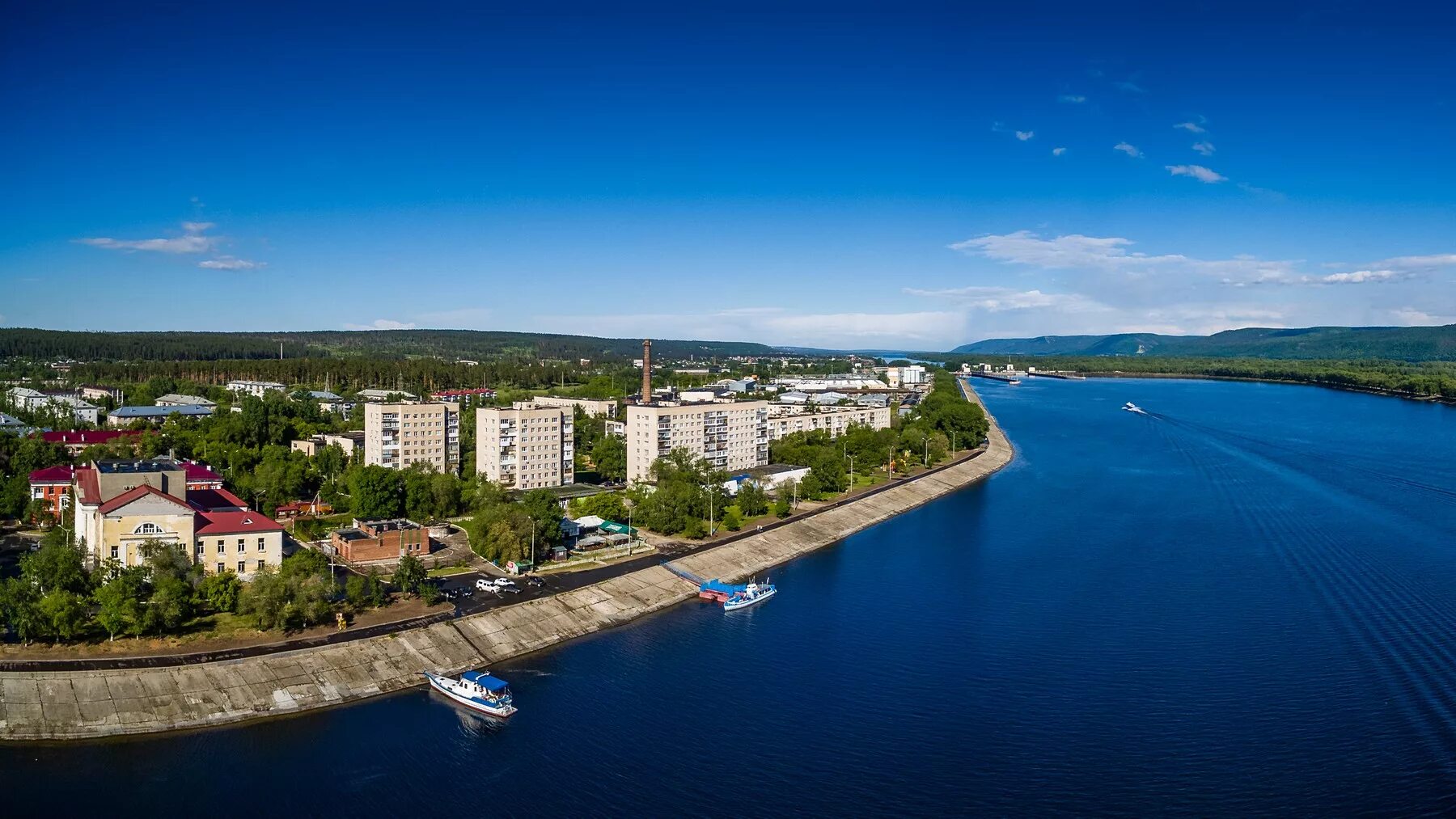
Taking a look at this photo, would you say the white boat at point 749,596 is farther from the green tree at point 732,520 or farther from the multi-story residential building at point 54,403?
the multi-story residential building at point 54,403

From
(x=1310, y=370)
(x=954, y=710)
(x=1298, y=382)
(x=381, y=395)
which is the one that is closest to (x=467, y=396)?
(x=381, y=395)

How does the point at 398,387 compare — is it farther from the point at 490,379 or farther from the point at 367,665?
the point at 367,665

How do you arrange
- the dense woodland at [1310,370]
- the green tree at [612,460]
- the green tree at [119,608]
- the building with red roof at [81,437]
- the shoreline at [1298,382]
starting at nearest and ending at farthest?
the green tree at [119,608] → the building with red roof at [81,437] → the green tree at [612,460] → the shoreline at [1298,382] → the dense woodland at [1310,370]

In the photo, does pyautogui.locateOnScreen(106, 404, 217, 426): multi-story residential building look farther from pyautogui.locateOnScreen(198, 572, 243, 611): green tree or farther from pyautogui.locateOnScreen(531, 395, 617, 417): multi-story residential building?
pyautogui.locateOnScreen(198, 572, 243, 611): green tree

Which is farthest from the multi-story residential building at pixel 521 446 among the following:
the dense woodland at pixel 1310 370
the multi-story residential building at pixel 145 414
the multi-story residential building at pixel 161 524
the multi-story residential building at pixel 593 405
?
the dense woodland at pixel 1310 370

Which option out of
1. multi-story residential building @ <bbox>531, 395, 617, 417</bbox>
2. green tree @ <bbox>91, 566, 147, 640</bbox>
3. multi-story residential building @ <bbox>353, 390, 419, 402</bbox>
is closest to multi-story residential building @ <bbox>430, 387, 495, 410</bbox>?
multi-story residential building @ <bbox>353, 390, 419, 402</bbox>

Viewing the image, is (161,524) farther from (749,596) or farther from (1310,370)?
(1310,370)
